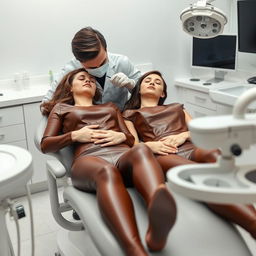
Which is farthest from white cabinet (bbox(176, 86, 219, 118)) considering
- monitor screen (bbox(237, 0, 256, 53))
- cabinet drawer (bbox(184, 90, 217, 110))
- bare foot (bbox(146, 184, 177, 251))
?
bare foot (bbox(146, 184, 177, 251))

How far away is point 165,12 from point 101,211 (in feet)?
8.22

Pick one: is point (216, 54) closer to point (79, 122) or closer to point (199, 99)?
point (199, 99)

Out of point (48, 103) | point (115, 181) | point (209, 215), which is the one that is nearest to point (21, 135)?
point (48, 103)

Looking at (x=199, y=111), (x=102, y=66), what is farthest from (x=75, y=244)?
(x=199, y=111)

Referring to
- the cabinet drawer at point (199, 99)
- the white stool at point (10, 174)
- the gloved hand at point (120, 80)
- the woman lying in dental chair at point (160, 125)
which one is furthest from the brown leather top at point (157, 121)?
the cabinet drawer at point (199, 99)

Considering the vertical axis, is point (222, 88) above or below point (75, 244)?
above

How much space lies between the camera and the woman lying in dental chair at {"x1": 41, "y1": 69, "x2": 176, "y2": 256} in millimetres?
1182

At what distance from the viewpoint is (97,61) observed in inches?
77.4

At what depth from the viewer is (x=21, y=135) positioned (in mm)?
2646

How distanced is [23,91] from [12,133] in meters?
0.40

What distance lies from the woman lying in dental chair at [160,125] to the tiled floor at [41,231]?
0.58 m

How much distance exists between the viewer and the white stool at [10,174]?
3.78ft

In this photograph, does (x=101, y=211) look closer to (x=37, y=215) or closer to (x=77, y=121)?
(x=77, y=121)

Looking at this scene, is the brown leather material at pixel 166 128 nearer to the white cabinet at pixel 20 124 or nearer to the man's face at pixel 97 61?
the man's face at pixel 97 61
